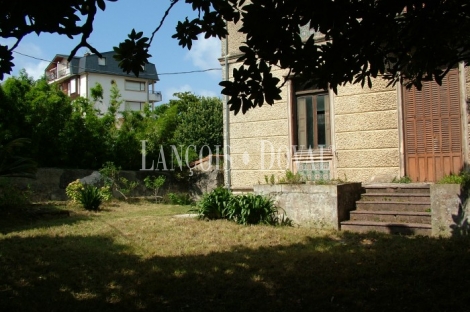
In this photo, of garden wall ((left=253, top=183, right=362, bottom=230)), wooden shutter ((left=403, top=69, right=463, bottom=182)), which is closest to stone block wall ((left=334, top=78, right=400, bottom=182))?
wooden shutter ((left=403, top=69, right=463, bottom=182))

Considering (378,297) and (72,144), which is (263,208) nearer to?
(378,297)

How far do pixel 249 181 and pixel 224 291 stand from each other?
25.1 ft

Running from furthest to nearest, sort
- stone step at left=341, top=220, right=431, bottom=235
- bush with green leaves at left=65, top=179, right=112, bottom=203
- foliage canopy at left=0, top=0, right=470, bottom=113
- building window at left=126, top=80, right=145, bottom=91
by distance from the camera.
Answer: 1. building window at left=126, top=80, right=145, bottom=91
2. bush with green leaves at left=65, top=179, right=112, bottom=203
3. stone step at left=341, top=220, right=431, bottom=235
4. foliage canopy at left=0, top=0, right=470, bottom=113

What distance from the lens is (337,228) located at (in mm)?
8812

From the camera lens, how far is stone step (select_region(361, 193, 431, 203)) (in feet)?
29.1

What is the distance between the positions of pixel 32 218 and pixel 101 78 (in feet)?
109

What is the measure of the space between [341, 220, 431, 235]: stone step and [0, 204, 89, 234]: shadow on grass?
6155 mm

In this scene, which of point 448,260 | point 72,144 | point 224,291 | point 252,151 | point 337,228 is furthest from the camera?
point 72,144

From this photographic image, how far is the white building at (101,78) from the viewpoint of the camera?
1601 inches

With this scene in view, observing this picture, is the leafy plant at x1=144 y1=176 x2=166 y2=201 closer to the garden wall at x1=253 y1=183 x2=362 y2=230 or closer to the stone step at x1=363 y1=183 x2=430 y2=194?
the garden wall at x1=253 y1=183 x2=362 y2=230

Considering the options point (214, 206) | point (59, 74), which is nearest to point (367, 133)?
point (214, 206)

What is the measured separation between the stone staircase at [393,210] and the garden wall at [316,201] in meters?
0.20

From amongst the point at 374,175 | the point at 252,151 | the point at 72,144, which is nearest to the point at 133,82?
the point at 72,144

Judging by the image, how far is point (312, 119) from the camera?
38.2 ft
